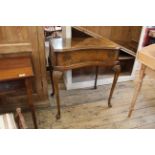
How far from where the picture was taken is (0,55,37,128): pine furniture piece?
3.60 ft

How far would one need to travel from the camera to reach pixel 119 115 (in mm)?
1700

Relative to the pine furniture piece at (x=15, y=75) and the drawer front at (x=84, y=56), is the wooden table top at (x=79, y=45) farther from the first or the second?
the pine furniture piece at (x=15, y=75)

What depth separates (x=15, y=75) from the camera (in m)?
1.10

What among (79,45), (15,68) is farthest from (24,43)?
(79,45)

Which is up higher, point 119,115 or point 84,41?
point 84,41

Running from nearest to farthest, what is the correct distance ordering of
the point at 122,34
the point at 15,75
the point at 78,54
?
the point at 15,75 < the point at 78,54 < the point at 122,34

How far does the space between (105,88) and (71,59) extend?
94 centimetres

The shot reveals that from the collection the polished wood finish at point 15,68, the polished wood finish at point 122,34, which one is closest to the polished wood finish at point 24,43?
the polished wood finish at point 15,68

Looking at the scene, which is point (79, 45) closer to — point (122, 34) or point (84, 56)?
point (84, 56)

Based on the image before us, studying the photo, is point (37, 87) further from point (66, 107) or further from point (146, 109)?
point (146, 109)
